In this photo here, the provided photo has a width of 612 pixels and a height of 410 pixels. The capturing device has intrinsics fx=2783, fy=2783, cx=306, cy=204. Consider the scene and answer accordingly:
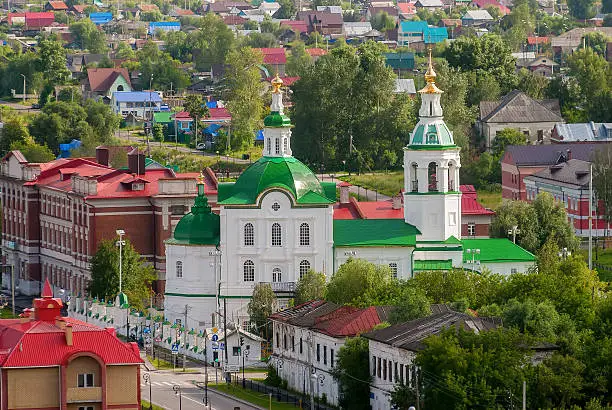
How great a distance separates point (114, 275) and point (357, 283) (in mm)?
18679

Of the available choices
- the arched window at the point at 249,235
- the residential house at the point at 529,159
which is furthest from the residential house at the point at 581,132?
the arched window at the point at 249,235

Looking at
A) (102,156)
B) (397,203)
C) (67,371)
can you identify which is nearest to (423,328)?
(67,371)

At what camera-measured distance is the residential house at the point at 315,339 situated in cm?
10262

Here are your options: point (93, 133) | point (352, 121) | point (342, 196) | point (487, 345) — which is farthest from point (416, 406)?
point (93, 133)

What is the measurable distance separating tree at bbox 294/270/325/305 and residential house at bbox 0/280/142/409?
89.0 feet

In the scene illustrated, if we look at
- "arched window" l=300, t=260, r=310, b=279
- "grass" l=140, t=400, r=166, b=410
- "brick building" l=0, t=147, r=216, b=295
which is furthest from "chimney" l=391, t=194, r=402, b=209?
"grass" l=140, t=400, r=166, b=410

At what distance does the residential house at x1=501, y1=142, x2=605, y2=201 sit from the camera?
535 feet

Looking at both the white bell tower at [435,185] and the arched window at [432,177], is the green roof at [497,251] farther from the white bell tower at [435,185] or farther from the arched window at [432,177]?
the arched window at [432,177]

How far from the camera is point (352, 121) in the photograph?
584 ft

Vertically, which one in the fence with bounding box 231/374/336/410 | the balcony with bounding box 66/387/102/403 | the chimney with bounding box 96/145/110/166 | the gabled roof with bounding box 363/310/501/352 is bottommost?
the fence with bounding box 231/374/336/410

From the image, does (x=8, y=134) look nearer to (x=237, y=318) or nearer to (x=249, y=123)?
(x=249, y=123)

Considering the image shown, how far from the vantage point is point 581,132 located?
177375 mm

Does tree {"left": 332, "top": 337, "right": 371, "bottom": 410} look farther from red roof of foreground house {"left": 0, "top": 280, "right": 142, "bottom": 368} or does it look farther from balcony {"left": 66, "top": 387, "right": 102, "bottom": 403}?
balcony {"left": 66, "top": 387, "right": 102, "bottom": 403}

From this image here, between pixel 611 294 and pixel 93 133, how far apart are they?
289ft
